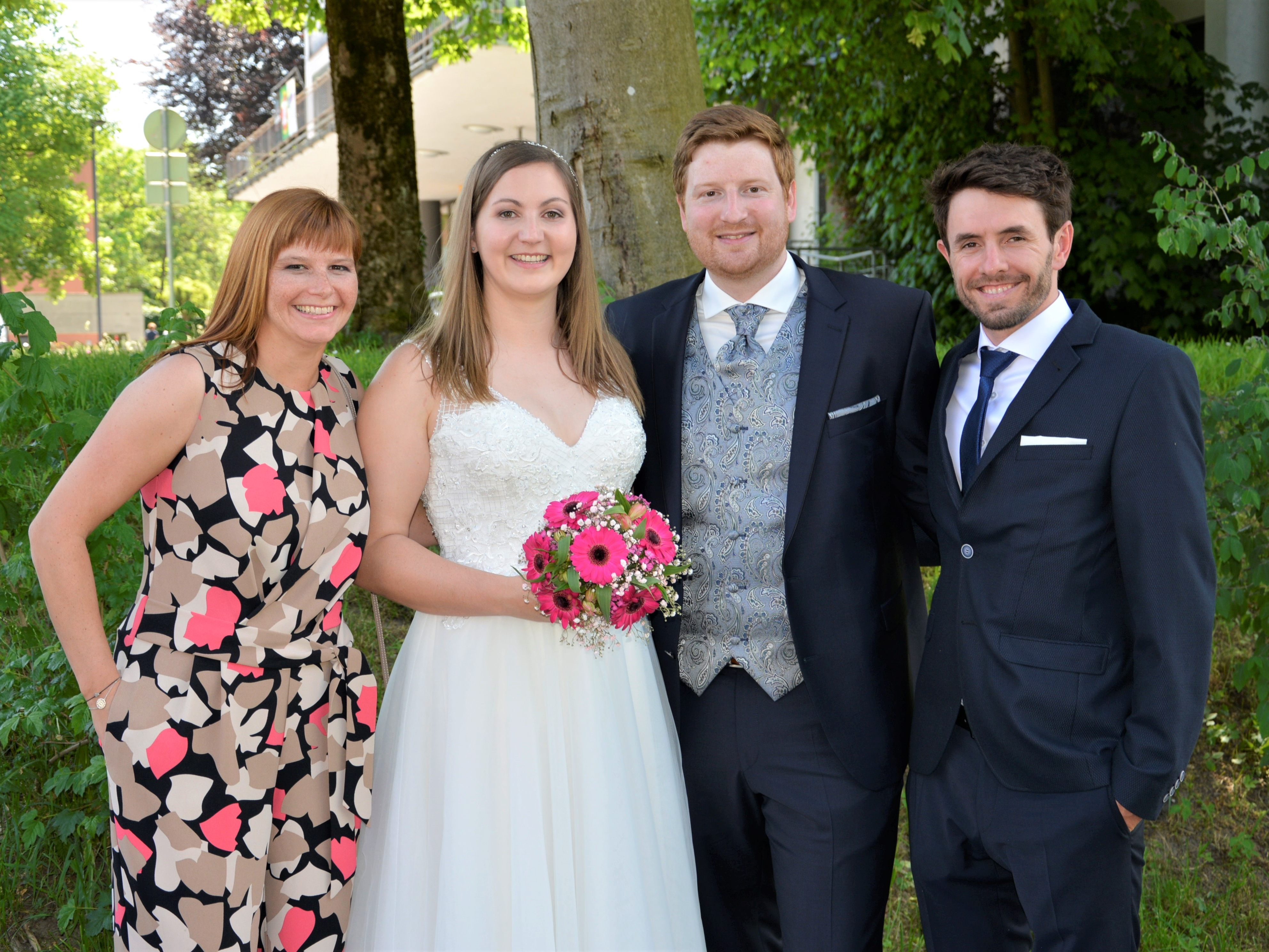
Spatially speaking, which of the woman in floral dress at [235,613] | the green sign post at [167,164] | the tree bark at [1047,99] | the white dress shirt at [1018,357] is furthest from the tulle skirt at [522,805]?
the tree bark at [1047,99]

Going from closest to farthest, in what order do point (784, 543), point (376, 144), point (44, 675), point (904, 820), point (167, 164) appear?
point (784, 543)
point (44, 675)
point (904, 820)
point (167, 164)
point (376, 144)

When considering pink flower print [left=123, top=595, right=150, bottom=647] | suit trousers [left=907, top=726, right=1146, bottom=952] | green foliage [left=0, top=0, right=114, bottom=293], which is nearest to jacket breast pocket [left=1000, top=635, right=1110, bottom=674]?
suit trousers [left=907, top=726, right=1146, bottom=952]

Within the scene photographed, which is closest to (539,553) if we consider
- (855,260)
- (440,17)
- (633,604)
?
(633,604)

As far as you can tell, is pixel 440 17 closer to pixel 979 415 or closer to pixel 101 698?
pixel 979 415

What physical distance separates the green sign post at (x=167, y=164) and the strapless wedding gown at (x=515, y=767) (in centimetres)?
704

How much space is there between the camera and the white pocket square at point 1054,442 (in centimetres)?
253

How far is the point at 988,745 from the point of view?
264 centimetres

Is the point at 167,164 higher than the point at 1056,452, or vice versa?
the point at 167,164

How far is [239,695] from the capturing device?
101 inches

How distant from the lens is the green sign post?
8836 millimetres

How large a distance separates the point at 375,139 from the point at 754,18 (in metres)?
4.87

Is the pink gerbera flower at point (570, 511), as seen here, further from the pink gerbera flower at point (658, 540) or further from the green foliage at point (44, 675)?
the green foliage at point (44, 675)

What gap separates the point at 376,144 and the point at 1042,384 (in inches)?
339

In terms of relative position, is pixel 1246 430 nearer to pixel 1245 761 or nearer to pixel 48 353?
pixel 1245 761
